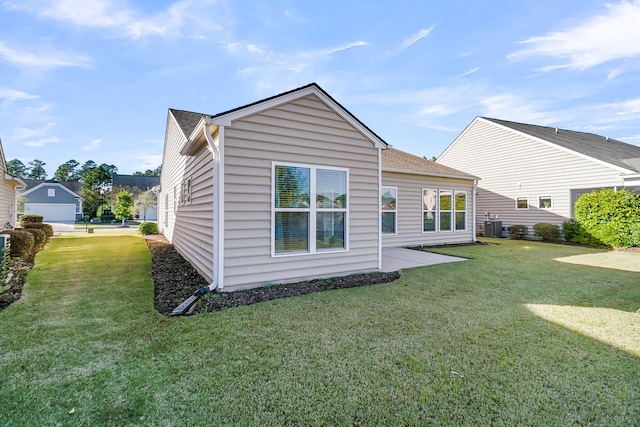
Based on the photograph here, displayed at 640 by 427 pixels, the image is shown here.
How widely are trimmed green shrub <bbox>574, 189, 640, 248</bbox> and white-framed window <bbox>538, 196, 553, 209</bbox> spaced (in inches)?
68.4

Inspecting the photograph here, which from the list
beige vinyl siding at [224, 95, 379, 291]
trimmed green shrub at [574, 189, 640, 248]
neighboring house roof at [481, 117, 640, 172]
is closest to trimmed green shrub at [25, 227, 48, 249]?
beige vinyl siding at [224, 95, 379, 291]

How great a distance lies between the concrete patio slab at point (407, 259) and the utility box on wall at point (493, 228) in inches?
305

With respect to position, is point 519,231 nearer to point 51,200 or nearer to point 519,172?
point 519,172

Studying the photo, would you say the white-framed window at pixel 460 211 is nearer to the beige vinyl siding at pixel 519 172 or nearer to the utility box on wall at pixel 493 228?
the utility box on wall at pixel 493 228

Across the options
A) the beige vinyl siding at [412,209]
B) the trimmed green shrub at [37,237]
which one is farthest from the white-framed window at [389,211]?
the trimmed green shrub at [37,237]

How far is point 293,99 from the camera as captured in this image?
537 cm

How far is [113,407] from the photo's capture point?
2.09 metres

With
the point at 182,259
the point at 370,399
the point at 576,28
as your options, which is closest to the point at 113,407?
the point at 370,399

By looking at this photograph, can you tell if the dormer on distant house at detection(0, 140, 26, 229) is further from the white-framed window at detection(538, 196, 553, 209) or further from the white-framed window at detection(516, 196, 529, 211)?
the white-framed window at detection(538, 196, 553, 209)

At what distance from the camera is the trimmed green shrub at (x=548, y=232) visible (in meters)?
13.0

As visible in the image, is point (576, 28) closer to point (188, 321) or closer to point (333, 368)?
point (333, 368)

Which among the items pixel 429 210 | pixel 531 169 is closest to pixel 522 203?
pixel 531 169

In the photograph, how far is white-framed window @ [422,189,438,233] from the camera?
11.1 meters

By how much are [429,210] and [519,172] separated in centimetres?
707
